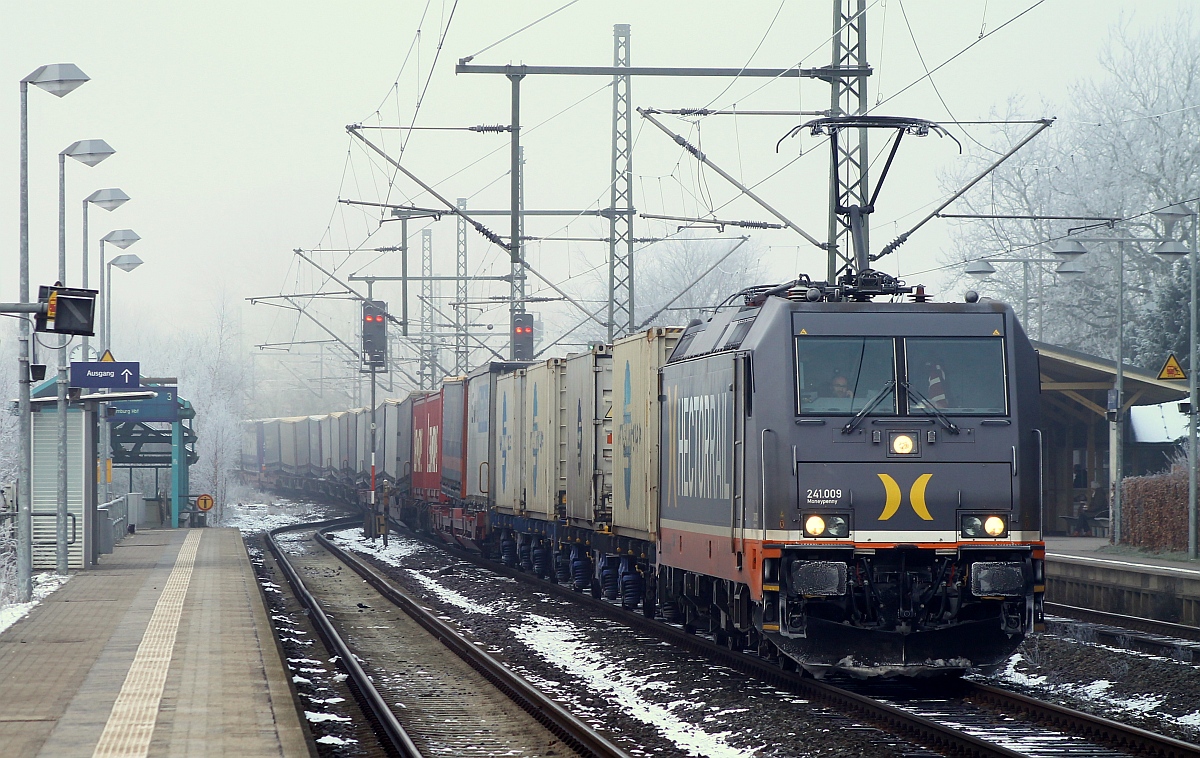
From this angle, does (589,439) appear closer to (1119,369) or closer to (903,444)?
(903,444)

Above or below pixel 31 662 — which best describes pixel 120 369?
above

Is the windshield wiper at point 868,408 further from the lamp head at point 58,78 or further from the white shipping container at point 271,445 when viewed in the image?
the white shipping container at point 271,445

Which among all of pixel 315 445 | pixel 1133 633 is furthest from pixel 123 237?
pixel 315 445

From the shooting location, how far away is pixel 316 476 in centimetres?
6241

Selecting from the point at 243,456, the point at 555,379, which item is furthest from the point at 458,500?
the point at 243,456

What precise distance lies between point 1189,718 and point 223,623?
971 cm

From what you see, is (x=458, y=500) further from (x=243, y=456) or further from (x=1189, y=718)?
(x=243, y=456)

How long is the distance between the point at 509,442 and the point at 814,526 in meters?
15.3

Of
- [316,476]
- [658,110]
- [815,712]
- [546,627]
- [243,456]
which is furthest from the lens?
[243,456]

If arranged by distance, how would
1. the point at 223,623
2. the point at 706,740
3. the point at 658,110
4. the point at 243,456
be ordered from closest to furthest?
the point at 706,740 < the point at 223,623 < the point at 658,110 < the point at 243,456

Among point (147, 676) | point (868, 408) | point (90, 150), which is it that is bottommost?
point (147, 676)

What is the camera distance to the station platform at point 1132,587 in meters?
19.0

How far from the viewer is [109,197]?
1054 inches

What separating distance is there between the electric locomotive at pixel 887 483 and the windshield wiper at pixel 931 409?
0.5 inches
